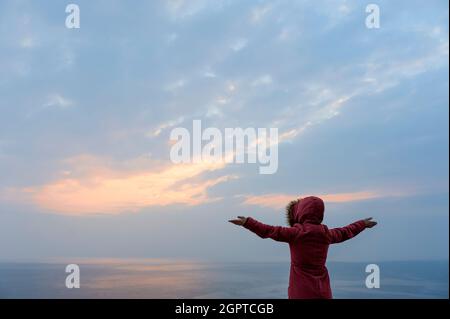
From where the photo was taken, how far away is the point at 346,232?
20.6ft

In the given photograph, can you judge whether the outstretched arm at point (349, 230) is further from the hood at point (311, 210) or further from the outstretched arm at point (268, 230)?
the outstretched arm at point (268, 230)

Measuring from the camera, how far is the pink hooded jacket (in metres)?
5.87

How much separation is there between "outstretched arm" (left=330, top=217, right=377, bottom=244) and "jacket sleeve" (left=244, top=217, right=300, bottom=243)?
59 cm

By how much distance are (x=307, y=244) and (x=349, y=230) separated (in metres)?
0.75

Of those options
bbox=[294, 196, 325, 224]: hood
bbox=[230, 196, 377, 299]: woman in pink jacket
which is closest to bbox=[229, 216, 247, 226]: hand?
bbox=[230, 196, 377, 299]: woman in pink jacket

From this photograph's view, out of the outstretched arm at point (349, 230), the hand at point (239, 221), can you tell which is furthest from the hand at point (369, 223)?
the hand at point (239, 221)

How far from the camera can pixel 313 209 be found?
6.05 metres

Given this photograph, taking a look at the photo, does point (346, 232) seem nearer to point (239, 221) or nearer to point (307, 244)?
point (307, 244)

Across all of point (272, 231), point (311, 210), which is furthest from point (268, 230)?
point (311, 210)
